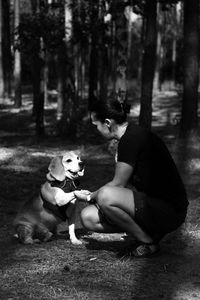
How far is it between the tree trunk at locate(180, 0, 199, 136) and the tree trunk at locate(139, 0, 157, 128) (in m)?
0.83

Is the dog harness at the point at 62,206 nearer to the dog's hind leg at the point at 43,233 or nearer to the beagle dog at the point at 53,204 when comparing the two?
the beagle dog at the point at 53,204

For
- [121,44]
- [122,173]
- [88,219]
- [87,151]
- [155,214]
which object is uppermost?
[121,44]

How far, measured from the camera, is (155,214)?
215 inches

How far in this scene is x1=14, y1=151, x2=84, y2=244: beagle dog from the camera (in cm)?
623

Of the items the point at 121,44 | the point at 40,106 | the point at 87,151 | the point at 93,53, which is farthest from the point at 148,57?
the point at 93,53

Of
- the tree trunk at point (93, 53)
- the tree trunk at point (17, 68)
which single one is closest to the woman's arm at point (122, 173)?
the tree trunk at point (93, 53)

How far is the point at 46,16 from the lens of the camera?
18484 mm

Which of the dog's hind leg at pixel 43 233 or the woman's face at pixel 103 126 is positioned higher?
the woman's face at pixel 103 126

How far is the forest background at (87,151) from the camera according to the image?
16.3 feet

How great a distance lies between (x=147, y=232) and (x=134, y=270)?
443 mm

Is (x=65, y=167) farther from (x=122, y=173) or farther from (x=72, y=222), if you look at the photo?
(x=122, y=173)

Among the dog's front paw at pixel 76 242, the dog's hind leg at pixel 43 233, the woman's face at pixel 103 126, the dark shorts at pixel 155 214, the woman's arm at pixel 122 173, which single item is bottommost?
the dog's front paw at pixel 76 242

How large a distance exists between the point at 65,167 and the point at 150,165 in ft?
3.80

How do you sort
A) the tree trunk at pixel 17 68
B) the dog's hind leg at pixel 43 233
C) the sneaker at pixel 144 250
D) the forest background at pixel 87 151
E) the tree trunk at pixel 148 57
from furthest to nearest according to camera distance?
the tree trunk at pixel 17 68, the tree trunk at pixel 148 57, the dog's hind leg at pixel 43 233, the sneaker at pixel 144 250, the forest background at pixel 87 151
